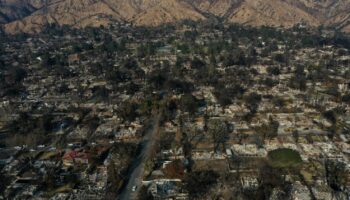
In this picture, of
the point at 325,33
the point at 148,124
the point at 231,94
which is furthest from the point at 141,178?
the point at 325,33

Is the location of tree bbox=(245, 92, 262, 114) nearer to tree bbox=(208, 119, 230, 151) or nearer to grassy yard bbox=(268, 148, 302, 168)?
tree bbox=(208, 119, 230, 151)

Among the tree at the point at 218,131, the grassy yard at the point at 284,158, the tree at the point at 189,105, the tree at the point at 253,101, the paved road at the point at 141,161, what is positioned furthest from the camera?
the tree at the point at 253,101

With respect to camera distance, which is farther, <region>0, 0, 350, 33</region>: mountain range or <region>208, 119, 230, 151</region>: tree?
<region>0, 0, 350, 33</region>: mountain range

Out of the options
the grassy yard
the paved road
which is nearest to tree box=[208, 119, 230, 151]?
the grassy yard

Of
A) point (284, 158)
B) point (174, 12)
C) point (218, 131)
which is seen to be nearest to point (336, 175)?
point (284, 158)

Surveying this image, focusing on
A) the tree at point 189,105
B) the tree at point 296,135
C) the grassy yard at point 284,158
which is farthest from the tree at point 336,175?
the tree at point 189,105

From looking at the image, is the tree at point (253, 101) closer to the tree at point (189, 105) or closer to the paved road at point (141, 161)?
the tree at point (189, 105)
